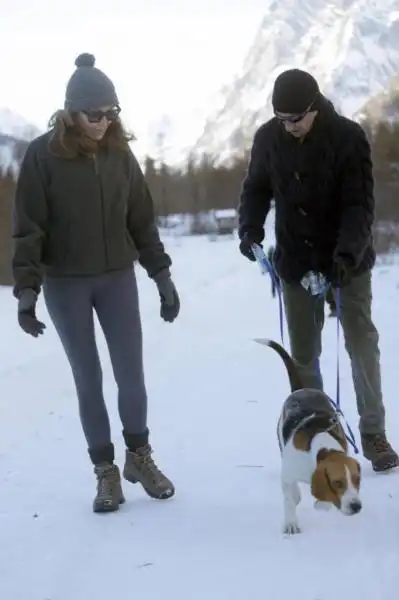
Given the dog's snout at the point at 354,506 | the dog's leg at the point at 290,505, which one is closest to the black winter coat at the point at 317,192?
the dog's leg at the point at 290,505

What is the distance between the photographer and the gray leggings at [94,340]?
4086 millimetres

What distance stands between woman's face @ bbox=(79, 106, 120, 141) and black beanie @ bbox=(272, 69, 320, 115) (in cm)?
78

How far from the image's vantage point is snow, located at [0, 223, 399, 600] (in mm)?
3250

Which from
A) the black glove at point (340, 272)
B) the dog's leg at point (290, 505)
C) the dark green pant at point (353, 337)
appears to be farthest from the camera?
the dark green pant at point (353, 337)

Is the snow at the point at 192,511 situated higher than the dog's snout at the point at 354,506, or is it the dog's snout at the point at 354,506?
the dog's snout at the point at 354,506

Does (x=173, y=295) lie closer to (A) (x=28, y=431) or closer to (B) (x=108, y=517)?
(B) (x=108, y=517)

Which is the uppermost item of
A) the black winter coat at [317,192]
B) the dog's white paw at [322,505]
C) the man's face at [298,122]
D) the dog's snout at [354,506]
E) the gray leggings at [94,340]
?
the man's face at [298,122]

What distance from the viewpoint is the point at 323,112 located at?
13.5ft

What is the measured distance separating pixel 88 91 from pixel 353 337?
6.18 ft

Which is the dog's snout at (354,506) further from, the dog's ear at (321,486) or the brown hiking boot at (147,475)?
the brown hiking boot at (147,475)

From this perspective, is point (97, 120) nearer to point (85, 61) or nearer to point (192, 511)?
point (85, 61)

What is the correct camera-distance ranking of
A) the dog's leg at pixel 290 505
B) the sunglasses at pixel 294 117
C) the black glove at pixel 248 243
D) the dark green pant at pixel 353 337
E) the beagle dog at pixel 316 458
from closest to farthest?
the beagle dog at pixel 316 458 < the dog's leg at pixel 290 505 < the sunglasses at pixel 294 117 < the dark green pant at pixel 353 337 < the black glove at pixel 248 243

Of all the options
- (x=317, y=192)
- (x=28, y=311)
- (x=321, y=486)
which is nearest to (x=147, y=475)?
(x=28, y=311)

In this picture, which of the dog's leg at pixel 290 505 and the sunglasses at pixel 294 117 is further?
the sunglasses at pixel 294 117
